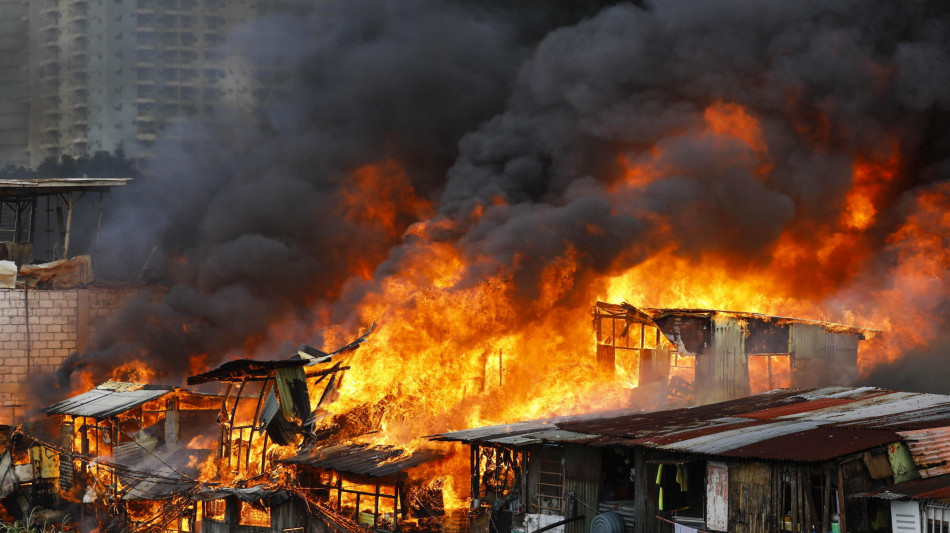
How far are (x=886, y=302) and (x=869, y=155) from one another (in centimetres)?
685

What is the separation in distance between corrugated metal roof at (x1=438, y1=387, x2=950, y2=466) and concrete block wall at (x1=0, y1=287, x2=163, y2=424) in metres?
23.7

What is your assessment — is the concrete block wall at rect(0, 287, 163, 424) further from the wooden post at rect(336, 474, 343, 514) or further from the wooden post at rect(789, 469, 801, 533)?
the wooden post at rect(789, 469, 801, 533)

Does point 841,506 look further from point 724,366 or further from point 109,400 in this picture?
point 109,400

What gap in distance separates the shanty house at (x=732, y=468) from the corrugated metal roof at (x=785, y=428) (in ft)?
0.11

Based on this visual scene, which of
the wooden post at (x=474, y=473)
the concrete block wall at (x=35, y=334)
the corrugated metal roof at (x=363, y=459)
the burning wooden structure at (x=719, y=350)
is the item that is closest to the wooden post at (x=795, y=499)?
the wooden post at (x=474, y=473)

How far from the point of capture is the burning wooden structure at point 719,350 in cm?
2953

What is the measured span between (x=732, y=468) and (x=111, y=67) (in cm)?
6811

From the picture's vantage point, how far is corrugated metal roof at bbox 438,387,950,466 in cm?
1842

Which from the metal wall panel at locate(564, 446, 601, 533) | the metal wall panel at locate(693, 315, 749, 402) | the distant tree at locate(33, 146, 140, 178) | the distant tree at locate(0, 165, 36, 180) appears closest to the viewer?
the metal wall panel at locate(564, 446, 601, 533)

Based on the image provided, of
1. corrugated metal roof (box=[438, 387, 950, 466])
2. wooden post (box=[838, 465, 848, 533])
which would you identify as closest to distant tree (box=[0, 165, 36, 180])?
corrugated metal roof (box=[438, 387, 950, 466])

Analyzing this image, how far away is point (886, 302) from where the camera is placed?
1426 inches

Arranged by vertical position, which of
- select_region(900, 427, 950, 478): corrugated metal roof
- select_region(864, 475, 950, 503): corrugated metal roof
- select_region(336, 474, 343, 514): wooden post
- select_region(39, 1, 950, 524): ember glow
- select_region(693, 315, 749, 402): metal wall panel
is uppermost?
select_region(39, 1, 950, 524): ember glow

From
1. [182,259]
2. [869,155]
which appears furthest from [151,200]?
[869,155]

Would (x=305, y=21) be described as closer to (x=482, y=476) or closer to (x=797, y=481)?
(x=482, y=476)
